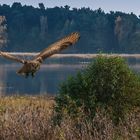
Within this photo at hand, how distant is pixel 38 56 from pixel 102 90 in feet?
20.8

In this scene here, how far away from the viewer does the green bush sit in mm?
15352

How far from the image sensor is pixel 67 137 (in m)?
12.0

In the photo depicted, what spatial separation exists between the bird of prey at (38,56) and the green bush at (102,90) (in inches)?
207

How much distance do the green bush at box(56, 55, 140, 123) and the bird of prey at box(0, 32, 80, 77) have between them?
17.3ft

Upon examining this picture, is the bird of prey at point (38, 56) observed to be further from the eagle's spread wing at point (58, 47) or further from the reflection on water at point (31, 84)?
the reflection on water at point (31, 84)

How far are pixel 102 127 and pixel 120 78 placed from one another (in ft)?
9.51

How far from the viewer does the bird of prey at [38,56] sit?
8.95 meters

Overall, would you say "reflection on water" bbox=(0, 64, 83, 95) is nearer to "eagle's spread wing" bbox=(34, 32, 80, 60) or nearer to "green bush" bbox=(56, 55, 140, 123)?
"green bush" bbox=(56, 55, 140, 123)

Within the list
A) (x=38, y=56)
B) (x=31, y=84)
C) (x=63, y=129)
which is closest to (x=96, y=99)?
(x=63, y=129)

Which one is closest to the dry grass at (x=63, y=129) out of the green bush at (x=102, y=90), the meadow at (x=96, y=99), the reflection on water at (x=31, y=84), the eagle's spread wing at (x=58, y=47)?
the meadow at (x=96, y=99)

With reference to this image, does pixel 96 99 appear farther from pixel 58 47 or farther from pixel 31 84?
pixel 31 84

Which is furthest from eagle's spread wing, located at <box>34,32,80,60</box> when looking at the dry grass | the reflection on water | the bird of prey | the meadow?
the reflection on water

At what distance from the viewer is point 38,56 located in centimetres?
963

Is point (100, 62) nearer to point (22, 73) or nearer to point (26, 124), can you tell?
point (26, 124)
